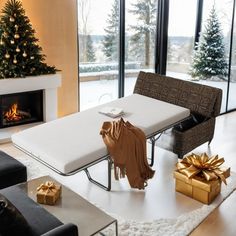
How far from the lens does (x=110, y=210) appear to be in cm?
280

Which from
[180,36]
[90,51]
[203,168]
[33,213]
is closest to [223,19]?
[180,36]

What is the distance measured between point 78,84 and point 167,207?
2863mm

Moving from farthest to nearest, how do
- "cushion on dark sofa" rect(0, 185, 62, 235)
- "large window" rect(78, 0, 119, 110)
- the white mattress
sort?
1. "large window" rect(78, 0, 119, 110)
2. the white mattress
3. "cushion on dark sofa" rect(0, 185, 62, 235)

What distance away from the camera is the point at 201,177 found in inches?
116

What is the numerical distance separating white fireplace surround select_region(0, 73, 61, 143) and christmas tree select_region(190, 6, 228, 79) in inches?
103

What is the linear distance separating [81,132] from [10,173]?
702 millimetres

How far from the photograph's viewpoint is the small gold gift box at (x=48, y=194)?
2217 millimetres

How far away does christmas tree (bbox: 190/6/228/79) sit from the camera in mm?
5711

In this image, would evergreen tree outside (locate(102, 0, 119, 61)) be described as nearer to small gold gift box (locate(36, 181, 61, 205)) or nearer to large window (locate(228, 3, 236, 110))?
large window (locate(228, 3, 236, 110))

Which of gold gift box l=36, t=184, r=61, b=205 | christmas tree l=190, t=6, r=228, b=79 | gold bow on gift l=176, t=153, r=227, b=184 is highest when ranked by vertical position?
christmas tree l=190, t=6, r=228, b=79

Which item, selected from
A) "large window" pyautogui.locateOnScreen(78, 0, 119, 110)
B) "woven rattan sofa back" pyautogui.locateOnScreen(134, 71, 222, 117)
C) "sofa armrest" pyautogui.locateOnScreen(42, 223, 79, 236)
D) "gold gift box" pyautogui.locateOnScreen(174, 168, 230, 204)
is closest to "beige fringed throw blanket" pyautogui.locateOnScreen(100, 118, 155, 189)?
"gold gift box" pyautogui.locateOnScreen(174, 168, 230, 204)

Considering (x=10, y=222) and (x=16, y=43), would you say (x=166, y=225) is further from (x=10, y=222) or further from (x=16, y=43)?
(x=16, y=43)

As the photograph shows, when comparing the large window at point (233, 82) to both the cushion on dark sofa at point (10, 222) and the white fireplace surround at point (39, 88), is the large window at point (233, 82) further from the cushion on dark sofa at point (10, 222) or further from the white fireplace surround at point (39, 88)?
the cushion on dark sofa at point (10, 222)

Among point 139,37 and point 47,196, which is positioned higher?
point 139,37
